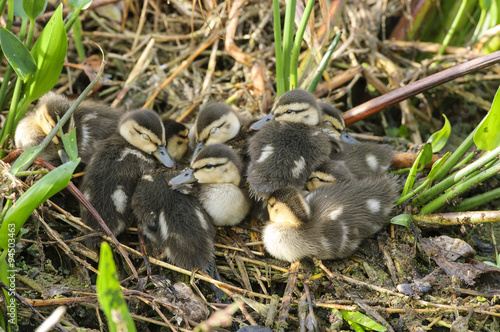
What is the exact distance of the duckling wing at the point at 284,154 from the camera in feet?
8.20

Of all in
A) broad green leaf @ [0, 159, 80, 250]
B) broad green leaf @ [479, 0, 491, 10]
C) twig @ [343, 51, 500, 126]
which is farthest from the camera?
broad green leaf @ [479, 0, 491, 10]

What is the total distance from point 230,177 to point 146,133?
536 millimetres

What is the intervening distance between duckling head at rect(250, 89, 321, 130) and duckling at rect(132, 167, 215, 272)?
67 cm

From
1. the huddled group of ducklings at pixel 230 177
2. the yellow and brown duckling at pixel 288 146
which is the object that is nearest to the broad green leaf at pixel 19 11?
the huddled group of ducklings at pixel 230 177

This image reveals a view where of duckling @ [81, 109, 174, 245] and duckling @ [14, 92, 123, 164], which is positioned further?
duckling @ [14, 92, 123, 164]

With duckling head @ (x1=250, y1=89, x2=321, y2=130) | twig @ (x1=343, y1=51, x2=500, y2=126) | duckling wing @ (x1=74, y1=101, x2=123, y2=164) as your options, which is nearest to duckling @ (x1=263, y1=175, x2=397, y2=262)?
duckling head @ (x1=250, y1=89, x2=321, y2=130)

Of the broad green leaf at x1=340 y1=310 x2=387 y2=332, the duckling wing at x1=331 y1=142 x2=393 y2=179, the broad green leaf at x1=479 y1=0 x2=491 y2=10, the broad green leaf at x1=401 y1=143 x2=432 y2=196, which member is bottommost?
the broad green leaf at x1=340 y1=310 x2=387 y2=332

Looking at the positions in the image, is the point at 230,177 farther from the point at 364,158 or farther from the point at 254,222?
the point at 364,158

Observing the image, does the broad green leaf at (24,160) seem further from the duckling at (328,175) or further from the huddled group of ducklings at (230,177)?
the duckling at (328,175)

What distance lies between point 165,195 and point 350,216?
0.96m

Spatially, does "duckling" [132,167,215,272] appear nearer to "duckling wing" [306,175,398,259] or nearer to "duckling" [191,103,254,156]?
"duckling" [191,103,254,156]

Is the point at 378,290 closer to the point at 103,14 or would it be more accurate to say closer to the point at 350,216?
the point at 350,216

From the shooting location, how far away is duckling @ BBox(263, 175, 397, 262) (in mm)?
2365

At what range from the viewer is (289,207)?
2.38m
